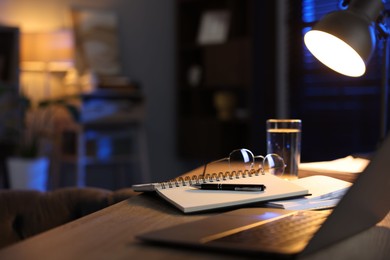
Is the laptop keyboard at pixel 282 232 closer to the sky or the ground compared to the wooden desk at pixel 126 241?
closer to the sky

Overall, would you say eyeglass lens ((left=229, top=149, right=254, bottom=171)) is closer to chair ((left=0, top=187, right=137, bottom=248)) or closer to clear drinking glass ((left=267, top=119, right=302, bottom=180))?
clear drinking glass ((left=267, top=119, right=302, bottom=180))

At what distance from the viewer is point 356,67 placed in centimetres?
120

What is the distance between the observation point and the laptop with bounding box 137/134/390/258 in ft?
2.02

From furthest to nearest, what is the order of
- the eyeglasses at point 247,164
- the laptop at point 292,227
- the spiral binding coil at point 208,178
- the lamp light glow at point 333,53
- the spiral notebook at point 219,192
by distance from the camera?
the lamp light glow at point 333,53, the eyeglasses at point 247,164, the spiral binding coil at point 208,178, the spiral notebook at point 219,192, the laptop at point 292,227

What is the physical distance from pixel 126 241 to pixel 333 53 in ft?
2.44

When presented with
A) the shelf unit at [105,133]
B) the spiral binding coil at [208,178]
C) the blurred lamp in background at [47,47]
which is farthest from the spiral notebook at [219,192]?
the blurred lamp in background at [47,47]

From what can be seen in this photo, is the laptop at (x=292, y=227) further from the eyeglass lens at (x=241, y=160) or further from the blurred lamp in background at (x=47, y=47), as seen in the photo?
the blurred lamp in background at (x=47, y=47)

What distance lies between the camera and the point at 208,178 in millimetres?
1029

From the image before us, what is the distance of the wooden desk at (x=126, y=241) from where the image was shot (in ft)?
2.07

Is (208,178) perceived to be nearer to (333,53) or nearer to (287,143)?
(287,143)

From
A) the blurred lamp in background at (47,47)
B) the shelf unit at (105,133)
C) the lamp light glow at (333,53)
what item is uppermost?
the blurred lamp in background at (47,47)

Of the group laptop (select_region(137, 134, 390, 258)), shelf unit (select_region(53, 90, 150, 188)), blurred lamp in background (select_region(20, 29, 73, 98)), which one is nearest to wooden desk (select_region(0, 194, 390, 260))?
laptop (select_region(137, 134, 390, 258))

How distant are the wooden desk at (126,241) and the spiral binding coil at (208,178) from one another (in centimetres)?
7

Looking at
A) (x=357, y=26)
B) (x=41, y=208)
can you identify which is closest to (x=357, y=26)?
(x=357, y=26)
